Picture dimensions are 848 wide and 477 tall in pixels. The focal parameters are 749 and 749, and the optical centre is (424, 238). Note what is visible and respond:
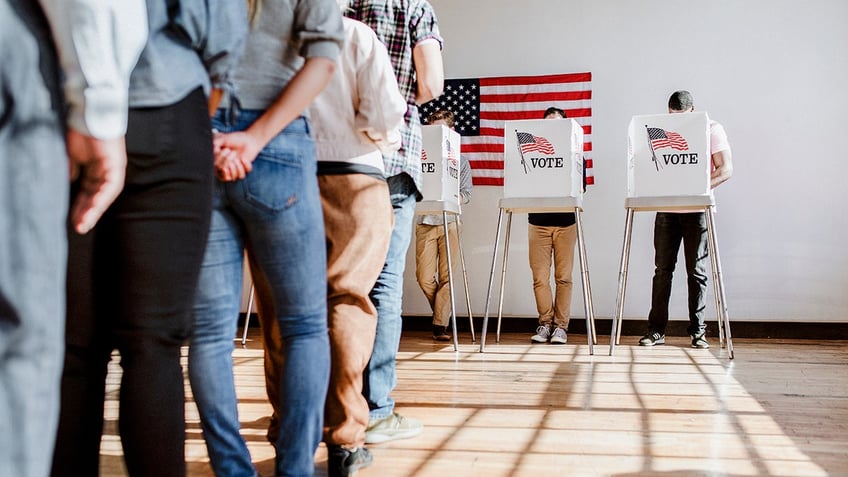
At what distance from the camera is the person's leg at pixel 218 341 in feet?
4.05

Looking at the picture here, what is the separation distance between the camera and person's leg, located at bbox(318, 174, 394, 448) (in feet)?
4.98

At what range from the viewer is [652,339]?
14.5ft

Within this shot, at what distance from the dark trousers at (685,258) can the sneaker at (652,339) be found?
0.10 ft

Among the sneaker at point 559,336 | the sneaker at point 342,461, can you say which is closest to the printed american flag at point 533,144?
the sneaker at point 559,336

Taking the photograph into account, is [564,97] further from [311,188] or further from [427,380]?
[311,188]

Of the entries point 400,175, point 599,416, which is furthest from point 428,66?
point 599,416

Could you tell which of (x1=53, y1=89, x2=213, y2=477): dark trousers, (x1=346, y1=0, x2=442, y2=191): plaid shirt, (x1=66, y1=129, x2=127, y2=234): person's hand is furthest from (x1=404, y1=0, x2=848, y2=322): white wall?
(x1=66, y1=129, x2=127, y2=234): person's hand

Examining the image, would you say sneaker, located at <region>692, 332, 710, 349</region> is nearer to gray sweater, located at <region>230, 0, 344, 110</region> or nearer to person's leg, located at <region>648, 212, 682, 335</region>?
person's leg, located at <region>648, 212, 682, 335</region>

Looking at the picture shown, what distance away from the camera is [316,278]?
4.10ft

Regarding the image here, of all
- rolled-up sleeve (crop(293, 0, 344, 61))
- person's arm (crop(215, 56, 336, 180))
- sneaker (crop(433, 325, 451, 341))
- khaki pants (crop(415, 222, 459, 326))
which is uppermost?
rolled-up sleeve (crop(293, 0, 344, 61))

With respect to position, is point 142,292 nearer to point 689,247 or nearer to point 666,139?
point 666,139

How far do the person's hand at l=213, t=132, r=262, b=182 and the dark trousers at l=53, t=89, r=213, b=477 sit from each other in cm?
18

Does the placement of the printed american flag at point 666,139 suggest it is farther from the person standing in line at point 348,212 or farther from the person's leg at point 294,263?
the person's leg at point 294,263

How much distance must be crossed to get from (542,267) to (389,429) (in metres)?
3.04
